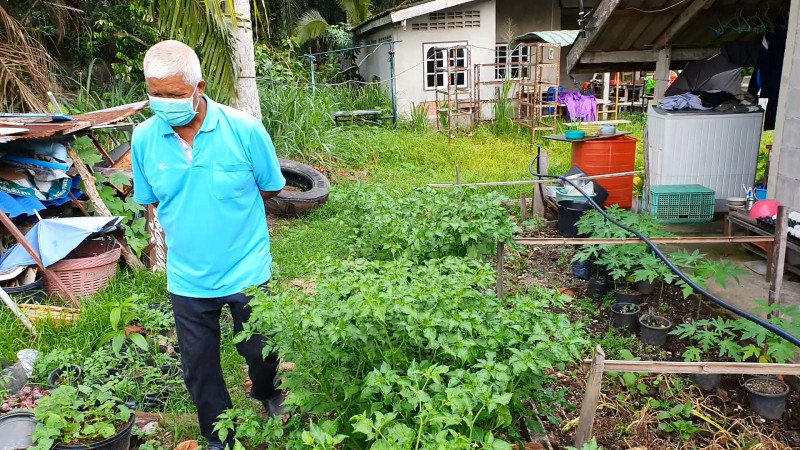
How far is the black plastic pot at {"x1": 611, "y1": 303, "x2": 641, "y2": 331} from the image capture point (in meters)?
4.50

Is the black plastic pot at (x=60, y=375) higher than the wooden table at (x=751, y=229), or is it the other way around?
the wooden table at (x=751, y=229)

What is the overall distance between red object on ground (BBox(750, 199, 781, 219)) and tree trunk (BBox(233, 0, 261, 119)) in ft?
20.3

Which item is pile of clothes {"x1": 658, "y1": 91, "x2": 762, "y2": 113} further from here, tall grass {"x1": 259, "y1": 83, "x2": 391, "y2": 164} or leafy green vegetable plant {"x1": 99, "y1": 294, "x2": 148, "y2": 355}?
leafy green vegetable plant {"x1": 99, "y1": 294, "x2": 148, "y2": 355}

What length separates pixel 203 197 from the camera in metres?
2.76

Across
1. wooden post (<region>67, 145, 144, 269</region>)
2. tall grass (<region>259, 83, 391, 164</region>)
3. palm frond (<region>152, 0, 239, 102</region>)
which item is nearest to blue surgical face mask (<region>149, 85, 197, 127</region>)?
wooden post (<region>67, 145, 144, 269</region>)

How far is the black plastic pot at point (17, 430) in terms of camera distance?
9.53ft

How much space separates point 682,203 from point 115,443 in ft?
18.6

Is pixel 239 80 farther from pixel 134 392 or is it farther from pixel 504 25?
pixel 504 25

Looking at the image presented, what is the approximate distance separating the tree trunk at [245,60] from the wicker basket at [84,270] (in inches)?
143

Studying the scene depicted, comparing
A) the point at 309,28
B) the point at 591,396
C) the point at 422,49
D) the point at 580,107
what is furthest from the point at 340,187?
the point at 309,28

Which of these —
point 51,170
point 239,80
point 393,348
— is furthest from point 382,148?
point 393,348

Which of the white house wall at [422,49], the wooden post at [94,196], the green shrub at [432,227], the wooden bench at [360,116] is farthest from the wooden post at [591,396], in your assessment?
the white house wall at [422,49]

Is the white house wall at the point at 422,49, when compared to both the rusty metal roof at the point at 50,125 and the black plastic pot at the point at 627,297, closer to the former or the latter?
the rusty metal roof at the point at 50,125

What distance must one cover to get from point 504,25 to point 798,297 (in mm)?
13751
